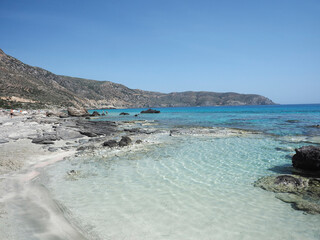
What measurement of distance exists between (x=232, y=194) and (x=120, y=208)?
318 centimetres

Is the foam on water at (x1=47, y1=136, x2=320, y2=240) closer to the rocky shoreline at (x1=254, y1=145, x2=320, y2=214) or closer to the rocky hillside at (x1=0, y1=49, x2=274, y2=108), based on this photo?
the rocky shoreline at (x1=254, y1=145, x2=320, y2=214)

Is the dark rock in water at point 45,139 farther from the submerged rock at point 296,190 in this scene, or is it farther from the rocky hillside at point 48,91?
the rocky hillside at point 48,91

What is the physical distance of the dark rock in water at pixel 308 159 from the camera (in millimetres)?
7600

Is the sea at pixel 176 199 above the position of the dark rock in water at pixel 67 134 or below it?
below

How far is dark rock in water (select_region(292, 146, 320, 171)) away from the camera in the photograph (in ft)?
24.9

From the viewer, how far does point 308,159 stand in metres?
7.70

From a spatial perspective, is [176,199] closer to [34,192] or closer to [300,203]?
[300,203]

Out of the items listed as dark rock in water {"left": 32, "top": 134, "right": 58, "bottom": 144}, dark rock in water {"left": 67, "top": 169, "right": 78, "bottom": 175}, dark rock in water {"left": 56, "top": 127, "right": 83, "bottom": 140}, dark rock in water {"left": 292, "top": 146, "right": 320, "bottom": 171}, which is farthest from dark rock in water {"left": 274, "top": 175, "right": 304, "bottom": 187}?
dark rock in water {"left": 56, "top": 127, "right": 83, "bottom": 140}

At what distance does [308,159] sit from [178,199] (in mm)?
5723

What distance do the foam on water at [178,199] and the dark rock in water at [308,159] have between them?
1.65 ft

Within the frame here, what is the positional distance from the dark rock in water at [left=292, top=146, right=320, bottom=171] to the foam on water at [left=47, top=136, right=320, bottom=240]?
0.50 m

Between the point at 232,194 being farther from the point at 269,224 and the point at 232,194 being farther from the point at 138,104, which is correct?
the point at 138,104

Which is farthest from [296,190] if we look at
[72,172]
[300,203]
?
[72,172]

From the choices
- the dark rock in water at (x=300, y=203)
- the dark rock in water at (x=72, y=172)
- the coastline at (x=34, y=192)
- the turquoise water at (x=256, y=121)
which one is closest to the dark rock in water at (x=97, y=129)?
the coastline at (x=34, y=192)
